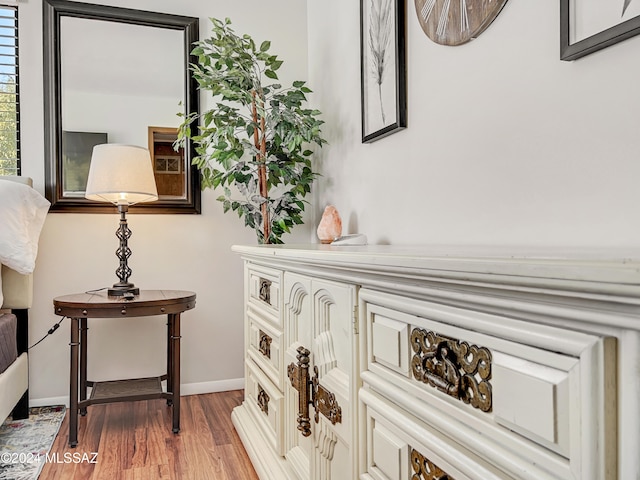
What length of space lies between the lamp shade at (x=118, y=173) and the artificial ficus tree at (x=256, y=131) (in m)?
0.24

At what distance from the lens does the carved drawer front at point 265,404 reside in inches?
63.1

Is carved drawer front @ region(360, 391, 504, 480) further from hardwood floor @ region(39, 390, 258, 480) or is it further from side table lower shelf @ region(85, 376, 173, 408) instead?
side table lower shelf @ region(85, 376, 173, 408)

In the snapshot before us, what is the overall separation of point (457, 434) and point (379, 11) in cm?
160

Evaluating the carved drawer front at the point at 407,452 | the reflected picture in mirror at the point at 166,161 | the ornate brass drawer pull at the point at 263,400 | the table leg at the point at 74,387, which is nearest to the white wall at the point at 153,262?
Answer: the reflected picture in mirror at the point at 166,161

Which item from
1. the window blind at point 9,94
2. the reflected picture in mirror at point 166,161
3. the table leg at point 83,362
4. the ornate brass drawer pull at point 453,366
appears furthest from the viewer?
the reflected picture in mirror at point 166,161

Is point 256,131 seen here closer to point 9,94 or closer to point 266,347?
point 266,347

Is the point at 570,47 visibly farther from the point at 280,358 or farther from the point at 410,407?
the point at 280,358

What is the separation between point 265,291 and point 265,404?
0.42 meters

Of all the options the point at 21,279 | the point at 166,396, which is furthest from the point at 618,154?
the point at 21,279

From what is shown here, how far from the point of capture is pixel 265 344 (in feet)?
5.99

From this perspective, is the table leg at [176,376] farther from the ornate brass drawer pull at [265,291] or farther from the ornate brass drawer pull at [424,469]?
the ornate brass drawer pull at [424,469]

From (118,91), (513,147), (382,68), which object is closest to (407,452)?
(513,147)

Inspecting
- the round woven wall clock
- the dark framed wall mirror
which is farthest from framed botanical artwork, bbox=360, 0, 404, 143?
the dark framed wall mirror

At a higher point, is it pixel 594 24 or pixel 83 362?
pixel 594 24
